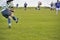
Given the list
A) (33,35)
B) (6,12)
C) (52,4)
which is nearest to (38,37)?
(33,35)

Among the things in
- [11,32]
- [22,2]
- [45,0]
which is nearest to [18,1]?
[22,2]

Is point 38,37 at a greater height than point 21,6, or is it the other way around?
point 38,37

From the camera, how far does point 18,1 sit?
34312 millimetres

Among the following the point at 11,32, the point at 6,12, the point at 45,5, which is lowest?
the point at 45,5

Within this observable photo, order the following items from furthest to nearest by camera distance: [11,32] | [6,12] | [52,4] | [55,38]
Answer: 1. [52,4]
2. [11,32]
3. [6,12]
4. [55,38]

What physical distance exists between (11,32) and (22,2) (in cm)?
2344

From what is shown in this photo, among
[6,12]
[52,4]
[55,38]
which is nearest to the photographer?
[55,38]

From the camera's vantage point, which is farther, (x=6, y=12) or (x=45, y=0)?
(x=45, y=0)

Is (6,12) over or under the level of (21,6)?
over

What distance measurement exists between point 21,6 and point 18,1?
0.79 m

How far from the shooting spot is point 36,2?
114 feet

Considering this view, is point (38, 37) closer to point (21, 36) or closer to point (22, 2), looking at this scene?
point (21, 36)

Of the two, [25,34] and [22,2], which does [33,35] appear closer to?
[25,34]

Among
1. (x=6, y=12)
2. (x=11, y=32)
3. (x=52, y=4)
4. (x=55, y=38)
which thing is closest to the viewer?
(x=55, y=38)
